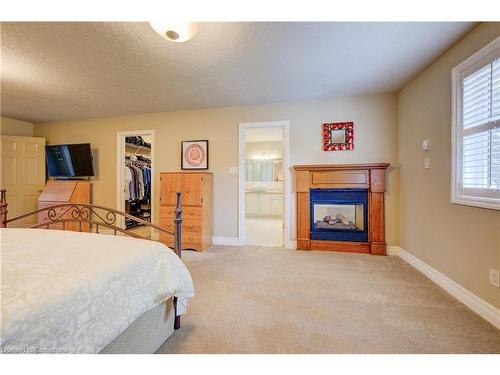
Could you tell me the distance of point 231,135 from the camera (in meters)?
3.85

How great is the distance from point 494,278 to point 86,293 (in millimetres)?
2686

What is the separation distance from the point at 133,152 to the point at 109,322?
5.43 meters

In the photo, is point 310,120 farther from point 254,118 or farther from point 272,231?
point 272,231

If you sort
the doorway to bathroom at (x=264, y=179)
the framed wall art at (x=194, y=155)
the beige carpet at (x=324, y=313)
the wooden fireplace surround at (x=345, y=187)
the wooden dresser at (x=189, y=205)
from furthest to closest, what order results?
the doorway to bathroom at (x=264, y=179) < the framed wall art at (x=194, y=155) < the wooden dresser at (x=189, y=205) < the wooden fireplace surround at (x=345, y=187) < the beige carpet at (x=324, y=313)

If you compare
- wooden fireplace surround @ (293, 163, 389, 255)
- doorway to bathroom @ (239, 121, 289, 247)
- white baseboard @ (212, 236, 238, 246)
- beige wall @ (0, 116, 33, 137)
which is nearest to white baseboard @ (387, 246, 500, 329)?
wooden fireplace surround @ (293, 163, 389, 255)

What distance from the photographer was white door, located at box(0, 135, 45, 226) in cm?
418

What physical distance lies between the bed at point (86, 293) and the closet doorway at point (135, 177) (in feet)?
9.72

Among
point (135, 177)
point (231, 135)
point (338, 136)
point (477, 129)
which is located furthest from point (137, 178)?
point (477, 129)

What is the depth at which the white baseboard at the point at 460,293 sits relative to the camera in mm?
1672

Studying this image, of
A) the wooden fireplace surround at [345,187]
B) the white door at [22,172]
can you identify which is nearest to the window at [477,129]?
the wooden fireplace surround at [345,187]

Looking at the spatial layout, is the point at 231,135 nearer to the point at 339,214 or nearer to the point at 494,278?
the point at 339,214

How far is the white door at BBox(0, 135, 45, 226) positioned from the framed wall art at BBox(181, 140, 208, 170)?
3.21 m

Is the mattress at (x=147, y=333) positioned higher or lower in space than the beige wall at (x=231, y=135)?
lower

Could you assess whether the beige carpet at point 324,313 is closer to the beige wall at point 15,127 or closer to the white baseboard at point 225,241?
the white baseboard at point 225,241
